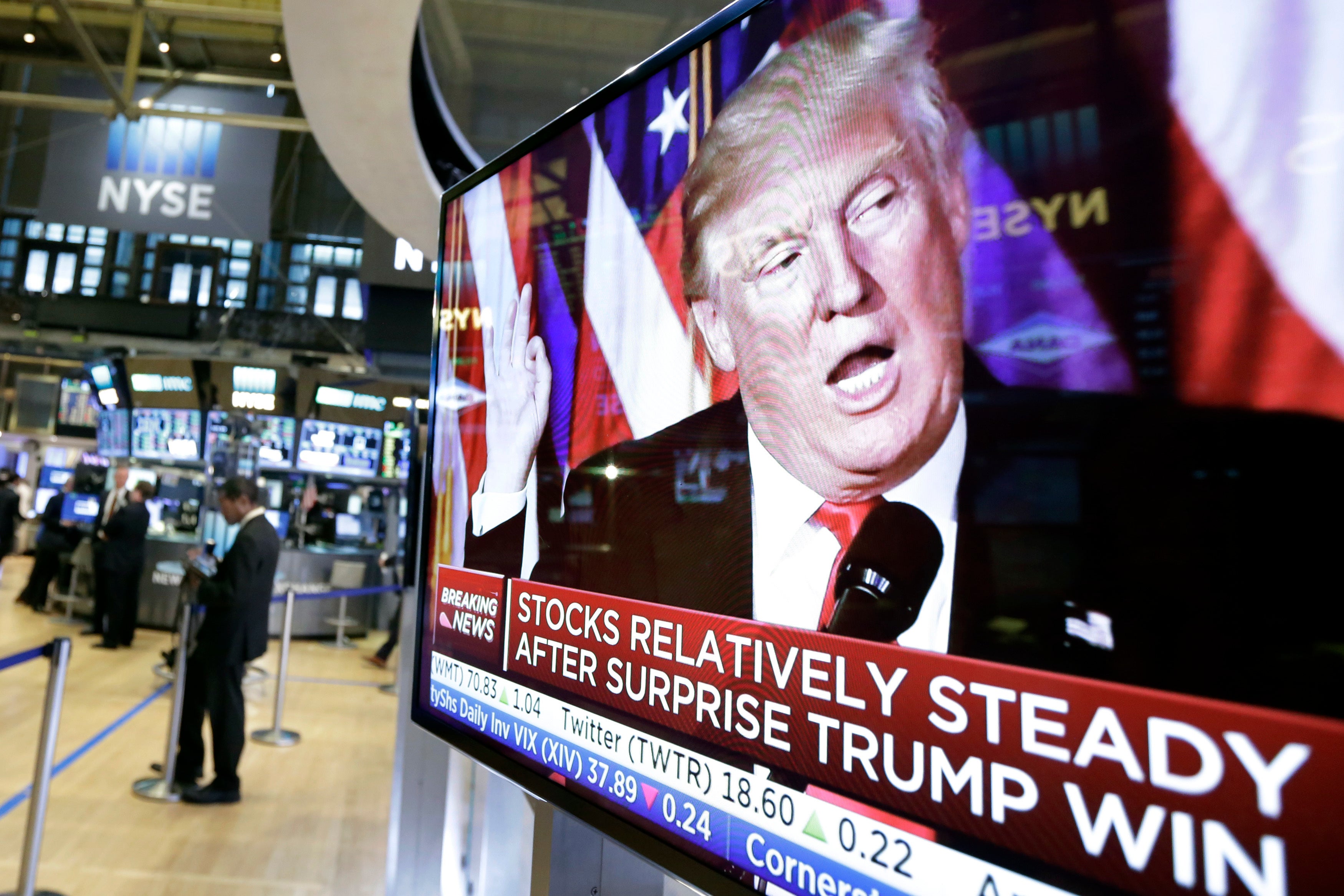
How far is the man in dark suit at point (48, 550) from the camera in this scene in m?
9.81

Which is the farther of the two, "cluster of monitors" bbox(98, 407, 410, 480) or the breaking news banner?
"cluster of monitors" bbox(98, 407, 410, 480)

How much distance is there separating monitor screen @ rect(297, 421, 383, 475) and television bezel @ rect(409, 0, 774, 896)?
8.84 meters

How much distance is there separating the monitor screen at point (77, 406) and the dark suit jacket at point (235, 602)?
45.8 feet

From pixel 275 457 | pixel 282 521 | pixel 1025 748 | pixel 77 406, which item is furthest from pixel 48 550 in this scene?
pixel 1025 748

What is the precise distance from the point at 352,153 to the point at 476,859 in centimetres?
312

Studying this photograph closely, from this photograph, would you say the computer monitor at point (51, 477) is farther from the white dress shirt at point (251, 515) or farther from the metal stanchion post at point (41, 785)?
the metal stanchion post at point (41, 785)

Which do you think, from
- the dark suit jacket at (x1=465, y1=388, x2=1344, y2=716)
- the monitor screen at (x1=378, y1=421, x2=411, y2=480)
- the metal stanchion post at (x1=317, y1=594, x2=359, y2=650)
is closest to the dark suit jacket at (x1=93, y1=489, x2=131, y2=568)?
the metal stanchion post at (x1=317, y1=594, x2=359, y2=650)

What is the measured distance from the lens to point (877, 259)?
0.94m

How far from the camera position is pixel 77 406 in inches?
618

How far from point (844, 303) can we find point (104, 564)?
8.96 meters

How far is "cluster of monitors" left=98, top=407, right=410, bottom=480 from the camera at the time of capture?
9.46 metres

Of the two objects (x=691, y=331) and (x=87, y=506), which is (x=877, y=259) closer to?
(x=691, y=331)

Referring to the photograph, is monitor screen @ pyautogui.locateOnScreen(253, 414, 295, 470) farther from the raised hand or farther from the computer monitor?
the raised hand

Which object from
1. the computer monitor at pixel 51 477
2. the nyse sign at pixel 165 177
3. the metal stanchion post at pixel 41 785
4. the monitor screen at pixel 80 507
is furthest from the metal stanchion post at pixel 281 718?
the computer monitor at pixel 51 477
